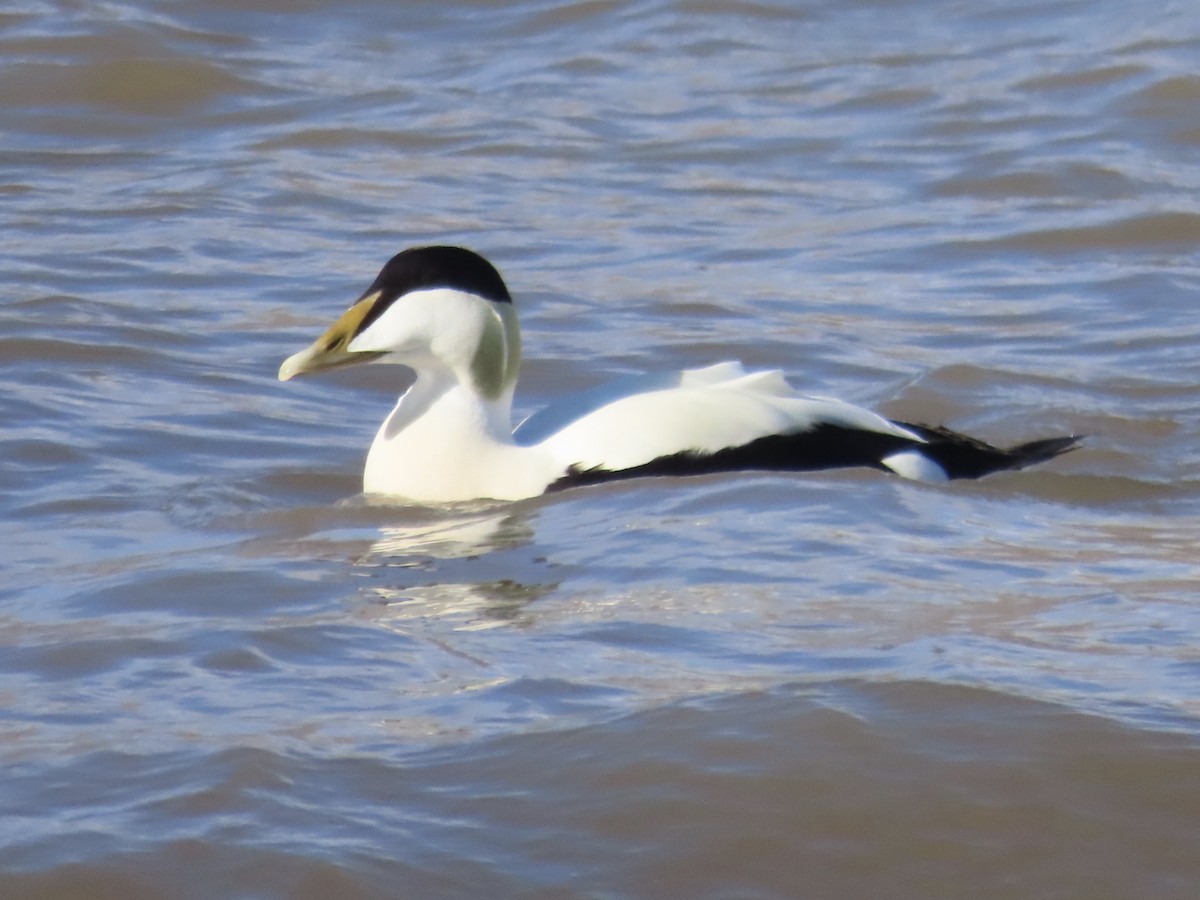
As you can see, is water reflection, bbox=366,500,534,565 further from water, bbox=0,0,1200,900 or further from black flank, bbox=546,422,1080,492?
black flank, bbox=546,422,1080,492

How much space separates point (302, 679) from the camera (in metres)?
3.91

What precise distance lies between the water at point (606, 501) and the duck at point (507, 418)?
0.13m

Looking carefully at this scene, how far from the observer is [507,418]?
18.6ft

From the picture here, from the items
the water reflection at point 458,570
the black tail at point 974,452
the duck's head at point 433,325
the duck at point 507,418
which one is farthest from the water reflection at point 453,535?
the black tail at point 974,452

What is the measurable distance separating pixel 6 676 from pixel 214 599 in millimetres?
641

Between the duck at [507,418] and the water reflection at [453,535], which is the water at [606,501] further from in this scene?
the duck at [507,418]

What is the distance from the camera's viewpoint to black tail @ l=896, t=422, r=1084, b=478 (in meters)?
5.85

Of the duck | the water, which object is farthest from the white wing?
the water

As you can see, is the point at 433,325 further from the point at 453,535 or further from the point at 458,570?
the point at 458,570

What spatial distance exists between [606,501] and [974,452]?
1.20 m

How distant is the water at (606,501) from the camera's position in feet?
10.6

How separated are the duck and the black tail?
0.06 metres

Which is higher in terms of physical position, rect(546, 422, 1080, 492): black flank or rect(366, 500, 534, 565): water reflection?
rect(546, 422, 1080, 492): black flank

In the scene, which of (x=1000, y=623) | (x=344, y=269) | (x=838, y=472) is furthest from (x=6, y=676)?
(x=344, y=269)
